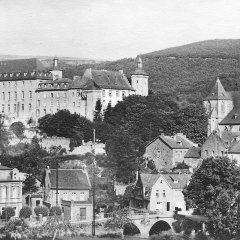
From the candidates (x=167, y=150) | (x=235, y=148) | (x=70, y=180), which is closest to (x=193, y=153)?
(x=167, y=150)

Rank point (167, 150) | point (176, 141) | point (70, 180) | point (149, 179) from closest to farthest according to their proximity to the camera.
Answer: point (70, 180)
point (149, 179)
point (167, 150)
point (176, 141)

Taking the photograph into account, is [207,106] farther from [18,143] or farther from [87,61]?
[87,61]

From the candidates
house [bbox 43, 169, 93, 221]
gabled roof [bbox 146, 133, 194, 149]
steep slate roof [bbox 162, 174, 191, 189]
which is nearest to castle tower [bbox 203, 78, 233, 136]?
gabled roof [bbox 146, 133, 194, 149]

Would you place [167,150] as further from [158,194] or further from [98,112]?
[98,112]

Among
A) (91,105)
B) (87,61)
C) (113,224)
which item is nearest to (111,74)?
(91,105)

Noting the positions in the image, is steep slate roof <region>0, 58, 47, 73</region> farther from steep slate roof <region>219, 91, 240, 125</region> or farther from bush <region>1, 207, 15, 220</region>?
bush <region>1, 207, 15, 220</region>
